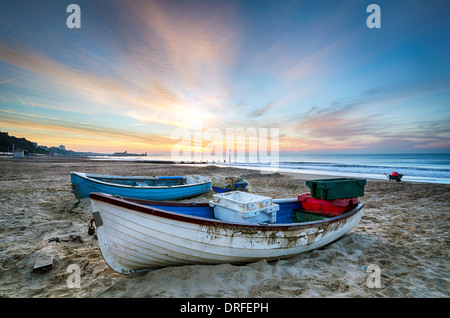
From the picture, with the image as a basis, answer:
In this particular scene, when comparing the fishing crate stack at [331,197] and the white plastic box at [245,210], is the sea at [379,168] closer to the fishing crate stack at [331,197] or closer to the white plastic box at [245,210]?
the fishing crate stack at [331,197]

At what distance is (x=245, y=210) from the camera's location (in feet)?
14.0

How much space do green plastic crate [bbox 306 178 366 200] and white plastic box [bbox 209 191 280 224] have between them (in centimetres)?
173

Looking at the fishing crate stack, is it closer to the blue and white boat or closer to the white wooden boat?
the white wooden boat

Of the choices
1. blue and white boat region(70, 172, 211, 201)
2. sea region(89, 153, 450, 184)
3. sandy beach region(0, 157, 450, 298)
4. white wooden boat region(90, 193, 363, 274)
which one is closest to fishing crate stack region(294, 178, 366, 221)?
sandy beach region(0, 157, 450, 298)

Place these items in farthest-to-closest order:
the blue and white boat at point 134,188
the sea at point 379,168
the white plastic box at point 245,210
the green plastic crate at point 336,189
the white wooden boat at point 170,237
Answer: the sea at point 379,168, the blue and white boat at point 134,188, the green plastic crate at point 336,189, the white plastic box at point 245,210, the white wooden boat at point 170,237

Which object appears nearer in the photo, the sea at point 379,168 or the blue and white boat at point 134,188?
the blue and white boat at point 134,188

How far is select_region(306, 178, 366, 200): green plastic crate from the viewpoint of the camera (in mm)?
5402

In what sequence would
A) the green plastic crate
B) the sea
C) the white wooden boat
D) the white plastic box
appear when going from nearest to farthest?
the white wooden boat, the white plastic box, the green plastic crate, the sea

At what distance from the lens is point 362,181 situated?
5844mm

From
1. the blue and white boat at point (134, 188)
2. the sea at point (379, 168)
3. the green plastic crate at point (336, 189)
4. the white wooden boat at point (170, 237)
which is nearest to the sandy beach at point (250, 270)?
the white wooden boat at point (170, 237)

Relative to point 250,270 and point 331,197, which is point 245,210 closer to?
point 250,270

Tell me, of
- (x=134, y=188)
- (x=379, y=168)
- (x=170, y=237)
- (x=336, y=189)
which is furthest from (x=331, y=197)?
(x=379, y=168)

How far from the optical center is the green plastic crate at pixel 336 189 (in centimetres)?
540

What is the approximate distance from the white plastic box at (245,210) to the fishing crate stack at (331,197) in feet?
5.72
